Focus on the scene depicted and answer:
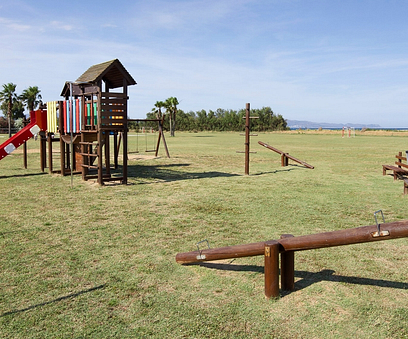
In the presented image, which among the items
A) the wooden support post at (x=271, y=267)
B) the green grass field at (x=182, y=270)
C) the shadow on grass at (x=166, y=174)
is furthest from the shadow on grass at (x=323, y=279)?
the shadow on grass at (x=166, y=174)

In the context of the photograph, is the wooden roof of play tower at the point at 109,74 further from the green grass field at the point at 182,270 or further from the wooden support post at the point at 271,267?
the wooden support post at the point at 271,267

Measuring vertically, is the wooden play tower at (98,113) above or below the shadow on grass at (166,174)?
above

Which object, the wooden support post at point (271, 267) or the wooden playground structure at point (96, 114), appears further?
the wooden playground structure at point (96, 114)

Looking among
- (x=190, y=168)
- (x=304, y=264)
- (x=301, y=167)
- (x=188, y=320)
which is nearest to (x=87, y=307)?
(x=188, y=320)

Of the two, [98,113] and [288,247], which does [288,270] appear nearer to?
[288,247]

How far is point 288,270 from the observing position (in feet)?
13.6

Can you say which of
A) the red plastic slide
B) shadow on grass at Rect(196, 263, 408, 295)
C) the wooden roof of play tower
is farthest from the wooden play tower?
shadow on grass at Rect(196, 263, 408, 295)

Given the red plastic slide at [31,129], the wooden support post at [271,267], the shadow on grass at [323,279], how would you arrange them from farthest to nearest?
the red plastic slide at [31,129]
the shadow on grass at [323,279]
the wooden support post at [271,267]

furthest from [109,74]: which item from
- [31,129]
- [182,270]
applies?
[182,270]

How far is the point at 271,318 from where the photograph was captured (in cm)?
361

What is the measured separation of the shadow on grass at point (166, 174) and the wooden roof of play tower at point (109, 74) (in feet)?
10.6

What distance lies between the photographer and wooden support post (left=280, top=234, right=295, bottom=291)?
4.14 meters

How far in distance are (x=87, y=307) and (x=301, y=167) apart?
13787 mm

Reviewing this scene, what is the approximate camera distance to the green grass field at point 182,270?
3.49 metres
